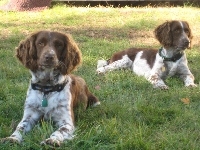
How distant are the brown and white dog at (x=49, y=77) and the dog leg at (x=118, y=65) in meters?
2.67

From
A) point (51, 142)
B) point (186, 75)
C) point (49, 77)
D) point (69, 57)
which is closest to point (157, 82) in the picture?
point (186, 75)

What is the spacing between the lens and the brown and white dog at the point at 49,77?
4.80 metres

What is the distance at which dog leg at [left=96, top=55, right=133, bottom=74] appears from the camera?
7.82 metres

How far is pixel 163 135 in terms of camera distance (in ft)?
15.0

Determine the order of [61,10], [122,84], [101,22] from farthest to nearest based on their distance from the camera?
[61,10]
[101,22]
[122,84]

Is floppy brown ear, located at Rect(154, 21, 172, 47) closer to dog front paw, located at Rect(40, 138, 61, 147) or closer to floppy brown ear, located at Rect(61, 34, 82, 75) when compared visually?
floppy brown ear, located at Rect(61, 34, 82, 75)

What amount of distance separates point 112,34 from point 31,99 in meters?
6.47

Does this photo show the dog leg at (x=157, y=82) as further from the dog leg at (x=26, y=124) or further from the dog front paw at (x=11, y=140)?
the dog front paw at (x=11, y=140)

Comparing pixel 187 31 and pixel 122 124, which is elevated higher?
pixel 187 31

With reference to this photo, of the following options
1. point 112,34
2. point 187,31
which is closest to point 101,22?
point 112,34

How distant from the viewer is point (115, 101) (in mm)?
5914

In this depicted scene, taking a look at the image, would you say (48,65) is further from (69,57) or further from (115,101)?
(115,101)

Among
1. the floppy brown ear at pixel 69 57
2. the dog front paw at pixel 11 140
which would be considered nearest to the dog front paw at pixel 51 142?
the dog front paw at pixel 11 140

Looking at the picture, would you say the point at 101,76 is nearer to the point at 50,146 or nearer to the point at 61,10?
the point at 50,146
